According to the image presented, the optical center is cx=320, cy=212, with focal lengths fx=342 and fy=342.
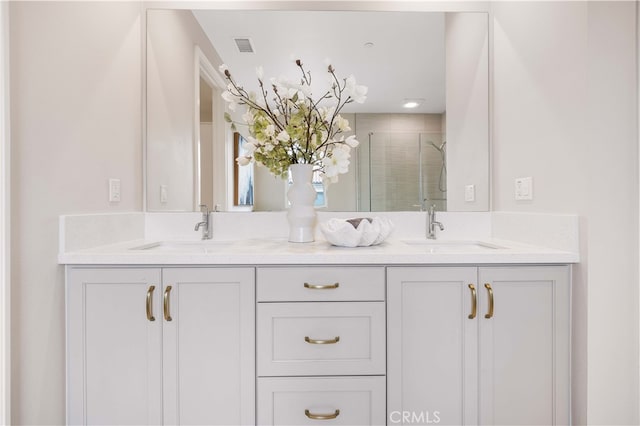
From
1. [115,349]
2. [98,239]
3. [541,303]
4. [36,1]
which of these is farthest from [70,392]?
[541,303]

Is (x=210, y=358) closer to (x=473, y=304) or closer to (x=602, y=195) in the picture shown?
(x=473, y=304)

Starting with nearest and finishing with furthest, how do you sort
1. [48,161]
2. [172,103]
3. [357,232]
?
[48,161], [357,232], [172,103]

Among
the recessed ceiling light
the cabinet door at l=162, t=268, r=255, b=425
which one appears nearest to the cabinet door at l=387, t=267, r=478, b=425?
the cabinet door at l=162, t=268, r=255, b=425

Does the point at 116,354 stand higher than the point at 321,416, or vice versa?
the point at 116,354

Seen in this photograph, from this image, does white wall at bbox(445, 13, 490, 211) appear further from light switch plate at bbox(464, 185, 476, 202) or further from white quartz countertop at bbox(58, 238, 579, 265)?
white quartz countertop at bbox(58, 238, 579, 265)

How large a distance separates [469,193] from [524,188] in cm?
32

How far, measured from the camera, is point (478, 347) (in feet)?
4.03

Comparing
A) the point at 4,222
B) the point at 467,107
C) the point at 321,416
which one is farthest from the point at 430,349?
the point at 4,222

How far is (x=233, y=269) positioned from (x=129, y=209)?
0.78m

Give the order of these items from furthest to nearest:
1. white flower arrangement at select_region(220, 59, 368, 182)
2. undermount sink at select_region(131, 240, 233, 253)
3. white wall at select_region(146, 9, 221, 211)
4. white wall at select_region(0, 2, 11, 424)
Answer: white wall at select_region(146, 9, 221, 211), undermount sink at select_region(131, 240, 233, 253), white flower arrangement at select_region(220, 59, 368, 182), white wall at select_region(0, 2, 11, 424)

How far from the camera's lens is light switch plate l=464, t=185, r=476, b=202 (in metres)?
1.77

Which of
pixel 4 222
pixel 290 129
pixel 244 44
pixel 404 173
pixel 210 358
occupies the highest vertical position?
pixel 244 44

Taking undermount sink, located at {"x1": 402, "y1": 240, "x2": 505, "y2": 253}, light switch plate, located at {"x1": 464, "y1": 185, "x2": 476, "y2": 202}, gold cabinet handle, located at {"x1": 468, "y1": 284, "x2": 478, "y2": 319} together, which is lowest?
gold cabinet handle, located at {"x1": 468, "y1": 284, "x2": 478, "y2": 319}

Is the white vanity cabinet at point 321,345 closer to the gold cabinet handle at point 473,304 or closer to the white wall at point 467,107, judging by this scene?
the gold cabinet handle at point 473,304
